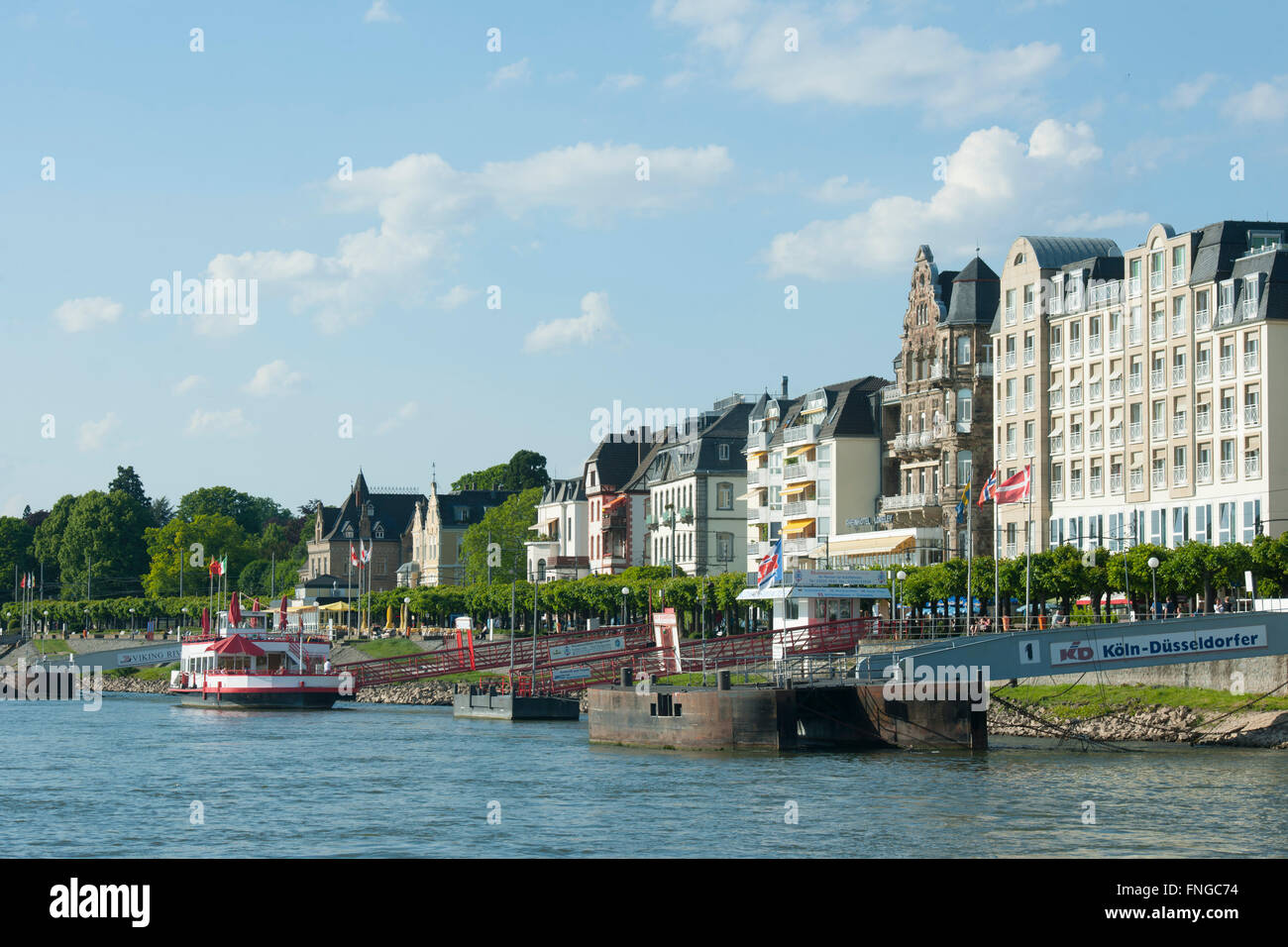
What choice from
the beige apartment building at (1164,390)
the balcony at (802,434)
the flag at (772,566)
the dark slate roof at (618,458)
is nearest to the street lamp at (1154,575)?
the beige apartment building at (1164,390)

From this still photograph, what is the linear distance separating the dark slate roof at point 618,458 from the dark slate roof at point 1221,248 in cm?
7805

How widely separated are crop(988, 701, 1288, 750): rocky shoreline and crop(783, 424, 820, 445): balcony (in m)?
51.1

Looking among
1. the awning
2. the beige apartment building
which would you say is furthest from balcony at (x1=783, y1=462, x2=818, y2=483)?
the beige apartment building

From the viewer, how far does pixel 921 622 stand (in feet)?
283

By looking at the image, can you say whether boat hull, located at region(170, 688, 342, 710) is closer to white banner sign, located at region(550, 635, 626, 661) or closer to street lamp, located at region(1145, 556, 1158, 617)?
white banner sign, located at region(550, 635, 626, 661)

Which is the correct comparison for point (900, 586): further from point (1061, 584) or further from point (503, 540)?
point (503, 540)

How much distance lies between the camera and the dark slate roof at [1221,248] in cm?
8412

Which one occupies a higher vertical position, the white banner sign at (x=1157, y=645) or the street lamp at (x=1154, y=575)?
the street lamp at (x=1154, y=575)

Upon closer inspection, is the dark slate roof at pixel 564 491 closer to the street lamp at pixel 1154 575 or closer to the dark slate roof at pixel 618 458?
the dark slate roof at pixel 618 458

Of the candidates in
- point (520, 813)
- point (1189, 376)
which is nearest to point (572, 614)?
point (1189, 376)

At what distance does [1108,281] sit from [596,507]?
73.4 meters

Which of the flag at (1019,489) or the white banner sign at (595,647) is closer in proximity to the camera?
the flag at (1019,489)

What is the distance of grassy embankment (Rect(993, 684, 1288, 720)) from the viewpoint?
62.2m
